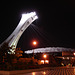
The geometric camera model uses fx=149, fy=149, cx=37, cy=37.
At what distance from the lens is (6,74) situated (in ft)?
58.2

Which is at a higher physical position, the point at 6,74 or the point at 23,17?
the point at 23,17

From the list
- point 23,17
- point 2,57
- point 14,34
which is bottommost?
point 2,57

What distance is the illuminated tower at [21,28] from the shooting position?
3553 centimetres

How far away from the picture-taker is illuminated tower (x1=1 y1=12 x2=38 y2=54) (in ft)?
117

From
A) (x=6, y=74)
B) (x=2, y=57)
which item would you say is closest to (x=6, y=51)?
(x=2, y=57)

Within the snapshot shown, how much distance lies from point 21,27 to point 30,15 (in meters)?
4.19

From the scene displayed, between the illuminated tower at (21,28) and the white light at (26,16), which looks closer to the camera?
the illuminated tower at (21,28)

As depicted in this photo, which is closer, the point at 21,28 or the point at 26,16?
the point at 21,28

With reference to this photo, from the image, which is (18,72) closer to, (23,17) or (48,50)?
(23,17)

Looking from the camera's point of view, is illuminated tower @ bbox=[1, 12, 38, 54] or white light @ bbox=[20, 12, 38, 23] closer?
illuminated tower @ bbox=[1, 12, 38, 54]

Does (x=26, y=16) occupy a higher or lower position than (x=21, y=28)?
higher

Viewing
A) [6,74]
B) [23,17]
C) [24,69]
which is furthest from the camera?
[23,17]

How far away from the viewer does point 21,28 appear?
36.7 meters

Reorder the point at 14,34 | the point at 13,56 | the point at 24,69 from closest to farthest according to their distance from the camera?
the point at 24,69, the point at 13,56, the point at 14,34
